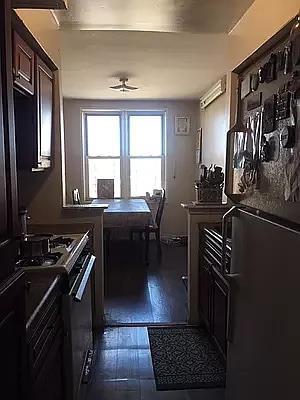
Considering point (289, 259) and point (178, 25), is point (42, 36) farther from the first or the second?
point (289, 259)

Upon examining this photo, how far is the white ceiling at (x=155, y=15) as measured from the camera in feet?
7.74

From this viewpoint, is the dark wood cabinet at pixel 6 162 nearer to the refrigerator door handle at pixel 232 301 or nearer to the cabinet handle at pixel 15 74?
the cabinet handle at pixel 15 74

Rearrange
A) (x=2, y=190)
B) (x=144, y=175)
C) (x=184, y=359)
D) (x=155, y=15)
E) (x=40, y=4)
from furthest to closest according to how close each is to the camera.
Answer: (x=144, y=175), (x=184, y=359), (x=155, y=15), (x=40, y=4), (x=2, y=190)

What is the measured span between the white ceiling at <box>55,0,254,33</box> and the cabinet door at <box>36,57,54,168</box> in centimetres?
40

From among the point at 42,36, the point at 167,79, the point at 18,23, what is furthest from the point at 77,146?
the point at 18,23

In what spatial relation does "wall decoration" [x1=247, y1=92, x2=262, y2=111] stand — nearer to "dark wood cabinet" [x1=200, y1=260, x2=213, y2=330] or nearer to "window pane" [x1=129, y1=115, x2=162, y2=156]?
"dark wood cabinet" [x1=200, y1=260, x2=213, y2=330]

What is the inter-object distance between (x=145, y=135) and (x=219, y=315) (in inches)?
188

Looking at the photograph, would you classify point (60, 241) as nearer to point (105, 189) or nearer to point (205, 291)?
point (205, 291)

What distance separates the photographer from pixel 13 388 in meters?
0.90

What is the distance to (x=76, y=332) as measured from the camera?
2041 mm

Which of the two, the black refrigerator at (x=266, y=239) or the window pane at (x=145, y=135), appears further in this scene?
the window pane at (x=145, y=135)

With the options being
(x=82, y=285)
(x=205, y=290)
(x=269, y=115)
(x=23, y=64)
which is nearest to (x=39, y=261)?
(x=82, y=285)

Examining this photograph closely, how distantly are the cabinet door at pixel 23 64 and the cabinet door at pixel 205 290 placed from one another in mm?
1830

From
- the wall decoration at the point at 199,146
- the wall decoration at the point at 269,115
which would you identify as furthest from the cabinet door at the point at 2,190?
the wall decoration at the point at 199,146
